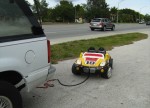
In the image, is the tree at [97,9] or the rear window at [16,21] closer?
the rear window at [16,21]

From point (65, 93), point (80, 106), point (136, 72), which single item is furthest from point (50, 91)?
point (136, 72)

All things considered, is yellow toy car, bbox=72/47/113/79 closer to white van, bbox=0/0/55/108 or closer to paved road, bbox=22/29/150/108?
paved road, bbox=22/29/150/108

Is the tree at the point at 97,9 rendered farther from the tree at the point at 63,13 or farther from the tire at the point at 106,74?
the tire at the point at 106,74

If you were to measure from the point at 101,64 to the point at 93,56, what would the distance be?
30cm

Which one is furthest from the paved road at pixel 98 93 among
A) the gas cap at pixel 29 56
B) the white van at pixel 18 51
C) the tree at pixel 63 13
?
the tree at pixel 63 13

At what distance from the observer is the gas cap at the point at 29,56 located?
12.4ft

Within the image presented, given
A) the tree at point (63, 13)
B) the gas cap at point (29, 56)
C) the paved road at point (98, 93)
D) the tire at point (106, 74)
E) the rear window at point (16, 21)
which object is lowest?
the paved road at point (98, 93)

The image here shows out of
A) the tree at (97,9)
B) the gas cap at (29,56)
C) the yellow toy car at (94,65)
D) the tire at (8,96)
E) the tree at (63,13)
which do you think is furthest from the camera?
the tree at (97,9)

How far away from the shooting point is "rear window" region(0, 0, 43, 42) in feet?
11.7

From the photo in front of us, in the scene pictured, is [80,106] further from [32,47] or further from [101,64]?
[101,64]

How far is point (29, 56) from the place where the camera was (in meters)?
3.82

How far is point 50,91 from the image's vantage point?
213 inches

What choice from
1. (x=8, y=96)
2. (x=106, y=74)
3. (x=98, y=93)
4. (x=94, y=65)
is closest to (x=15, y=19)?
(x=8, y=96)

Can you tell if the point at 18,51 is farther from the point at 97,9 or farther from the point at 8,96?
the point at 97,9
